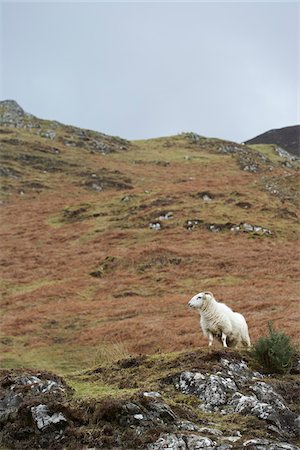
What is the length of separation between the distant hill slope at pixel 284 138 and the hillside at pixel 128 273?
219 ft

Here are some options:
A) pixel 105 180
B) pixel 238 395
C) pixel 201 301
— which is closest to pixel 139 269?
pixel 201 301

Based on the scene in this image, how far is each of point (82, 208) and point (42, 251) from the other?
1674 centimetres

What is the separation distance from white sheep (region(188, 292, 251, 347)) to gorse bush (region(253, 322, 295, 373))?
Answer: 7.61ft

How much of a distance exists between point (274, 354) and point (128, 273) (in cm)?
2650

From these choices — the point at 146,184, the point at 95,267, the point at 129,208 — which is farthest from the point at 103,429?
the point at 146,184

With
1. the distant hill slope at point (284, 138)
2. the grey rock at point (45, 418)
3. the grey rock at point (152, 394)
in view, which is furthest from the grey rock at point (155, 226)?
the distant hill slope at point (284, 138)

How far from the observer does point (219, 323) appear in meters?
15.9

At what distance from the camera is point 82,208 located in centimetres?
6391

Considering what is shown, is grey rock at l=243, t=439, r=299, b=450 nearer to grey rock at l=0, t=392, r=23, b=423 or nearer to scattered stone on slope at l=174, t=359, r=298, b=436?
scattered stone on slope at l=174, t=359, r=298, b=436

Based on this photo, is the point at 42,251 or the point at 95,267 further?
the point at 42,251

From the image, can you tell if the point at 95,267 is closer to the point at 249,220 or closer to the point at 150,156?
the point at 249,220

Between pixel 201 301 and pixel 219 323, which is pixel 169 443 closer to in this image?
pixel 219 323

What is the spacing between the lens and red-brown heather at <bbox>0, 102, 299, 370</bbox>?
26.1m

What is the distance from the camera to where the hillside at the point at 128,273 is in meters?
13.3
